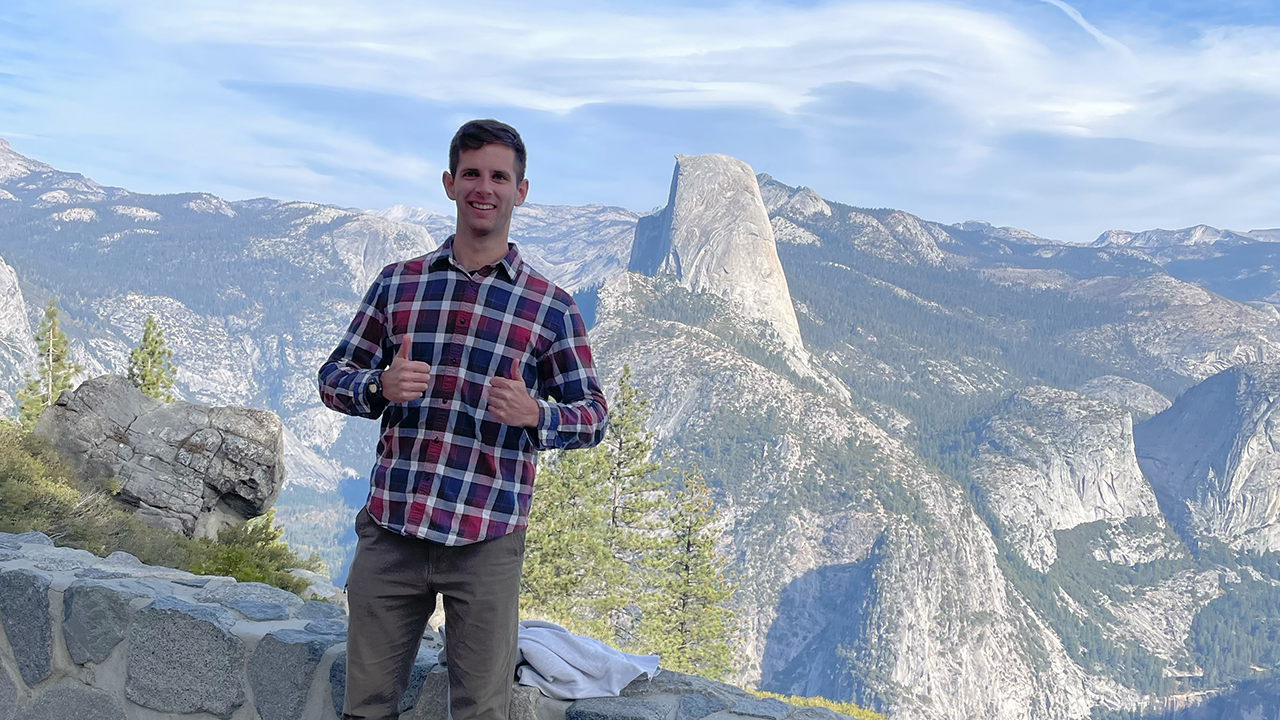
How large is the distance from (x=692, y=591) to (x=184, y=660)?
3473cm

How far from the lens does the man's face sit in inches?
104

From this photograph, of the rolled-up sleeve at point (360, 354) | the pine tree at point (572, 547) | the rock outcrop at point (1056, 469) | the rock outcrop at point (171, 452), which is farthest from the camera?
the rock outcrop at point (1056, 469)

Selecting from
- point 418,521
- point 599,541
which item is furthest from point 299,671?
point 599,541

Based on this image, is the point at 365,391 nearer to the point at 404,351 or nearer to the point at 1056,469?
the point at 404,351

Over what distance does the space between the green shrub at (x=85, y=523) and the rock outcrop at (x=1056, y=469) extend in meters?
181

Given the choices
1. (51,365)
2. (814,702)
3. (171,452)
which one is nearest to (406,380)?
(814,702)

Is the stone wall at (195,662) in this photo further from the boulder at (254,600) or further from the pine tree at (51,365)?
the pine tree at (51,365)

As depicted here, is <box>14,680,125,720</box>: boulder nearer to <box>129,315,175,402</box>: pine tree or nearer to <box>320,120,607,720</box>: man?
<box>320,120,607,720</box>: man

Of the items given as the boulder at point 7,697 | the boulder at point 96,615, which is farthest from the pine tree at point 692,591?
the boulder at point 96,615

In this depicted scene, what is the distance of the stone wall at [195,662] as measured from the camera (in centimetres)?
322

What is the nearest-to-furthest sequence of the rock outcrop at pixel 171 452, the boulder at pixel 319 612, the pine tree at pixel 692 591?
1. the boulder at pixel 319 612
2. the rock outcrop at pixel 171 452
3. the pine tree at pixel 692 591

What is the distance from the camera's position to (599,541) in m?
31.1

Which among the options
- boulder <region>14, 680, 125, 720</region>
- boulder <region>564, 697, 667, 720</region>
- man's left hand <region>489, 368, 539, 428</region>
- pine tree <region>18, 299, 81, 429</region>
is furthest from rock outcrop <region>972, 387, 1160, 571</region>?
man's left hand <region>489, 368, 539, 428</region>

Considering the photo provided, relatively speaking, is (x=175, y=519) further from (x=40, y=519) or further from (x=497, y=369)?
(x=497, y=369)
